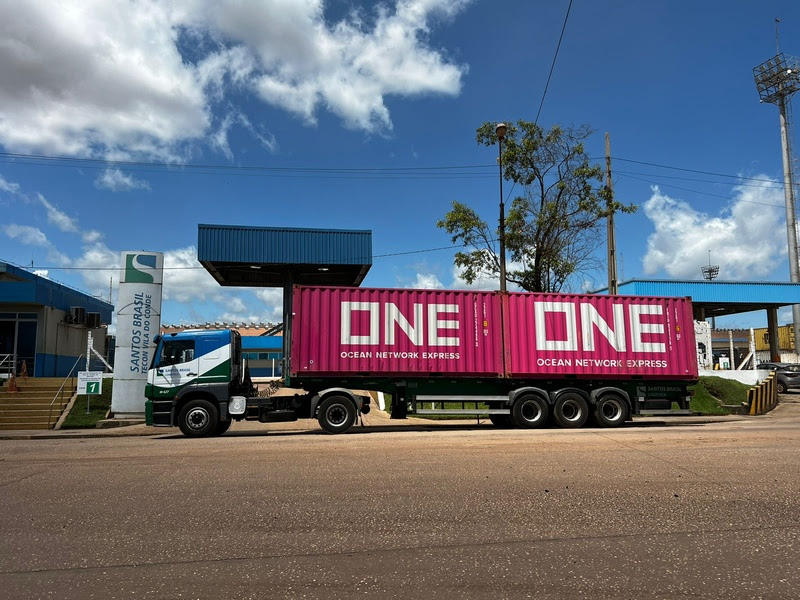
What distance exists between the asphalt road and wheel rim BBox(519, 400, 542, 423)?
6.24 m

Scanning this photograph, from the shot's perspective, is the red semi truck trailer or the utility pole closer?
the red semi truck trailer

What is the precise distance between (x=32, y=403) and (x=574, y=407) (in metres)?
17.6

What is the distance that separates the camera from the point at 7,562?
4305 mm

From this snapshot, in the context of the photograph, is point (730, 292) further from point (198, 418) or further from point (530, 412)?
point (198, 418)

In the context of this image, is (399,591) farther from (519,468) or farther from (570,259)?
(570,259)

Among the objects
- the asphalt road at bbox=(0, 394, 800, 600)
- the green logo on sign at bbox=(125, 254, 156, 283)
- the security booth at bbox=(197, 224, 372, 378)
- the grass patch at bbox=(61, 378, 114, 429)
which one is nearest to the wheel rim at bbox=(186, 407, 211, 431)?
the asphalt road at bbox=(0, 394, 800, 600)

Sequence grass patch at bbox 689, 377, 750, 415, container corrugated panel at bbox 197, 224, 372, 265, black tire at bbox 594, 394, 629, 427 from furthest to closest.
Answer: container corrugated panel at bbox 197, 224, 372, 265, grass patch at bbox 689, 377, 750, 415, black tire at bbox 594, 394, 629, 427

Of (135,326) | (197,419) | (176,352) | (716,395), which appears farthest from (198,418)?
(716,395)

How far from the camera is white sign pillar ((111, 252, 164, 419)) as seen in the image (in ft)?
61.3

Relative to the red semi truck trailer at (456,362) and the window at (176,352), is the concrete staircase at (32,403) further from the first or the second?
the red semi truck trailer at (456,362)

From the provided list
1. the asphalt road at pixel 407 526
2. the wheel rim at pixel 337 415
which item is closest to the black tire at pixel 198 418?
the wheel rim at pixel 337 415

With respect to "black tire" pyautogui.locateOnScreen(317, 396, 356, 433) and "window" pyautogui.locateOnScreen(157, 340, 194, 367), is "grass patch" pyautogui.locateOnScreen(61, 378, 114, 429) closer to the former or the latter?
"window" pyautogui.locateOnScreen(157, 340, 194, 367)

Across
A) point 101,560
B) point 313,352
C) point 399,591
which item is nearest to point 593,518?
point 399,591

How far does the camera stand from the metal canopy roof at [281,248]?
2675cm
